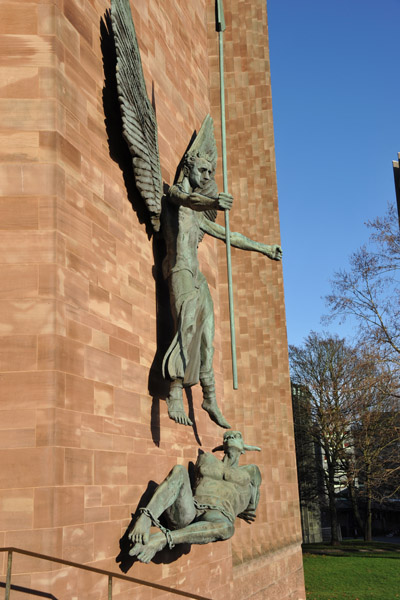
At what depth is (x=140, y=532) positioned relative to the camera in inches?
279

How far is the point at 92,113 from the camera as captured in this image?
314 inches

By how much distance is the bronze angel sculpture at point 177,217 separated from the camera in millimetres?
8344

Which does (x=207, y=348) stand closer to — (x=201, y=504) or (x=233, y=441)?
(x=233, y=441)

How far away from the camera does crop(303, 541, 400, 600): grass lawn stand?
22.6 m

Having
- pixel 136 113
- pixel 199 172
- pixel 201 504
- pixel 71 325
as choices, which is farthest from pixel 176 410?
pixel 136 113

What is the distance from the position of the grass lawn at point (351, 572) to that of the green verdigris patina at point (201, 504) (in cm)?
1459

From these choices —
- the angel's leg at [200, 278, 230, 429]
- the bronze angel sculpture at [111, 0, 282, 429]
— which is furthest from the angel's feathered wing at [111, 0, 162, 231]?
the angel's leg at [200, 278, 230, 429]

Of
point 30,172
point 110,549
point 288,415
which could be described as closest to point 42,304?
point 30,172

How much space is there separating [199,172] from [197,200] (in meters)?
0.95

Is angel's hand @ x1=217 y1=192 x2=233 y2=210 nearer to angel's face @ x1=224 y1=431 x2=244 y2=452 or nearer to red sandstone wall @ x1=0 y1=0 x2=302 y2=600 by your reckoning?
red sandstone wall @ x1=0 y1=0 x2=302 y2=600

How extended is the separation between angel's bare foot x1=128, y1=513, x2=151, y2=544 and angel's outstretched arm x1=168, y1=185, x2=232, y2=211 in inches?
145

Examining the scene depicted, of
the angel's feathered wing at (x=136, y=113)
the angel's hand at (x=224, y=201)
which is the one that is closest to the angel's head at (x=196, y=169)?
the angel's feathered wing at (x=136, y=113)

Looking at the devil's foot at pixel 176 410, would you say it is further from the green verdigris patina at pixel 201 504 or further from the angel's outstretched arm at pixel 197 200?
the angel's outstretched arm at pixel 197 200

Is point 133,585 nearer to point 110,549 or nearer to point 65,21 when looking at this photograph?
point 110,549
